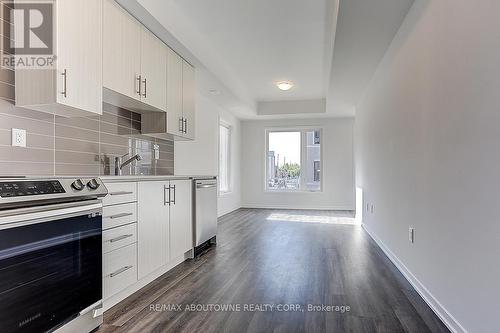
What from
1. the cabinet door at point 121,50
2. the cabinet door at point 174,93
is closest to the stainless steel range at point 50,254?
the cabinet door at point 121,50

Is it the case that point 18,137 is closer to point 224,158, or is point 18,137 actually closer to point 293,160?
point 224,158

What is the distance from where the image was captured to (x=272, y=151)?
884 cm

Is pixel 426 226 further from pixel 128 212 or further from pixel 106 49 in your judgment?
pixel 106 49

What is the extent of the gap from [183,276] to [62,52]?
2.06 m

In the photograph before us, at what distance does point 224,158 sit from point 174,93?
4156 mm

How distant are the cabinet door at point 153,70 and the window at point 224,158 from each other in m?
3.98

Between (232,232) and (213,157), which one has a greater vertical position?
(213,157)

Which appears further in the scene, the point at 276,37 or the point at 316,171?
the point at 316,171

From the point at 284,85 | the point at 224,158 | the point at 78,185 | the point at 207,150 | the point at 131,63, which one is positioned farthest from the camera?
the point at 224,158

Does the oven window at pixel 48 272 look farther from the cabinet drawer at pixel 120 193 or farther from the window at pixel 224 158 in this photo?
the window at pixel 224 158

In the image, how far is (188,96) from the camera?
12.9 feet

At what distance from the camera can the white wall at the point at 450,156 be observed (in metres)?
1.61

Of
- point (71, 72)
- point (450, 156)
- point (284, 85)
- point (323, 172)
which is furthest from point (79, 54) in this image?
point (323, 172)

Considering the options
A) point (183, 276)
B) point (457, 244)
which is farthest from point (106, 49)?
point (457, 244)
